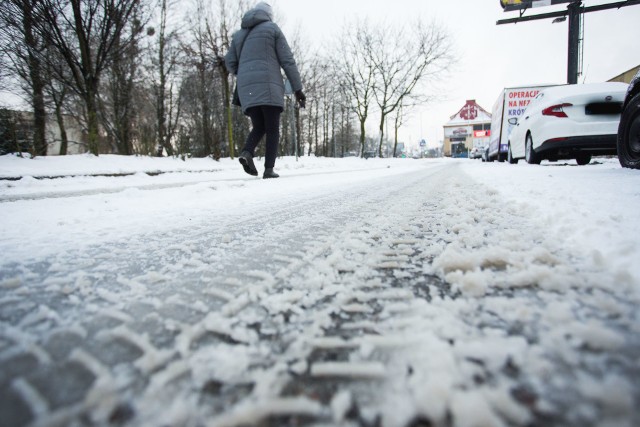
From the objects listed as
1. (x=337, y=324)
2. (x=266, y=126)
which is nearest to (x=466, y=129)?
(x=266, y=126)

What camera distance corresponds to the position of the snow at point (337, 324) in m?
0.36

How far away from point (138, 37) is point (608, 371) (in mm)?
10065

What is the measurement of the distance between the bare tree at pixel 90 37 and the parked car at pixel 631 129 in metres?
8.68

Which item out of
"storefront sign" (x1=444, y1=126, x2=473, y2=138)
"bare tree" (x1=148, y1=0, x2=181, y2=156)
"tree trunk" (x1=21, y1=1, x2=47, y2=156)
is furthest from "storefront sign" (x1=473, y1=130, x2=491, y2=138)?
"tree trunk" (x1=21, y1=1, x2=47, y2=156)

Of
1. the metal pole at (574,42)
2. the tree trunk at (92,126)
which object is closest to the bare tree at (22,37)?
the tree trunk at (92,126)

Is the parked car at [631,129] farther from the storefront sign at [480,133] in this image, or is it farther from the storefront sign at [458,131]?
the storefront sign at [458,131]

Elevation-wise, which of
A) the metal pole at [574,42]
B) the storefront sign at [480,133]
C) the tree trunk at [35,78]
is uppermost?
the storefront sign at [480,133]

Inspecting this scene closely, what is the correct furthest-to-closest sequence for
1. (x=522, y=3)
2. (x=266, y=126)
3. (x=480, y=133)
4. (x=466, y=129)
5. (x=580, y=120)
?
(x=466, y=129)
(x=480, y=133)
(x=522, y=3)
(x=580, y=120)
(x=266, y=126)

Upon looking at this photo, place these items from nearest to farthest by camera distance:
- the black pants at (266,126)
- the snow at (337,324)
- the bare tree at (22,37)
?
1. the snow at (337,324)
2. the black pants at (266,126)
3. the bare tree at (22,37)

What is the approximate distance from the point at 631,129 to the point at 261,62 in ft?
13.4

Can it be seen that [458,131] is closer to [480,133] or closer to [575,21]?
[480,133]

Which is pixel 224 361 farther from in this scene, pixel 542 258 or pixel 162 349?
pixel 542 258

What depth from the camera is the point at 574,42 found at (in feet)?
35.1

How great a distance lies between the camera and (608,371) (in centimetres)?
39
